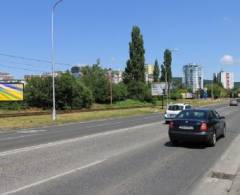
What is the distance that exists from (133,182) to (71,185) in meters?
1.33

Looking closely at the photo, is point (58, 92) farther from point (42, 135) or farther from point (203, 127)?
point (203, 127)

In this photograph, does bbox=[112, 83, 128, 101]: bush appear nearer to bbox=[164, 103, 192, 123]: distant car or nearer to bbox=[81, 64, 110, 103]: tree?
bbox=[81, 64, 110, 103]: tree

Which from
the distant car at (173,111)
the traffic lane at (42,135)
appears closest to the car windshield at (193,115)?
the traffic lane at (42,135)

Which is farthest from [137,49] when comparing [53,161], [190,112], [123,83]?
[53,161]

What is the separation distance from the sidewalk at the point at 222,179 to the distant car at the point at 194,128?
3.00m

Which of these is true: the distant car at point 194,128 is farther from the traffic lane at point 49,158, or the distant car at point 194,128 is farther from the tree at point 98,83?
the tree at point 98,83

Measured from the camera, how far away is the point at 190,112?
18.4 m

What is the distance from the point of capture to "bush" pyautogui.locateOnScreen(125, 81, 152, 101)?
322ft

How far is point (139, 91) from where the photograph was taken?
325 feet

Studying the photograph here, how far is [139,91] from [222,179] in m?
88.8

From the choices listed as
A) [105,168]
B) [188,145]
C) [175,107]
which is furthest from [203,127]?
[175,107]

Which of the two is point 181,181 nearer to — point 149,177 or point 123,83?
point 149,177

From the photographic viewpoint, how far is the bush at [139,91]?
322 ft

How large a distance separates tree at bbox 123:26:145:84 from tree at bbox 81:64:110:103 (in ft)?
18.6
